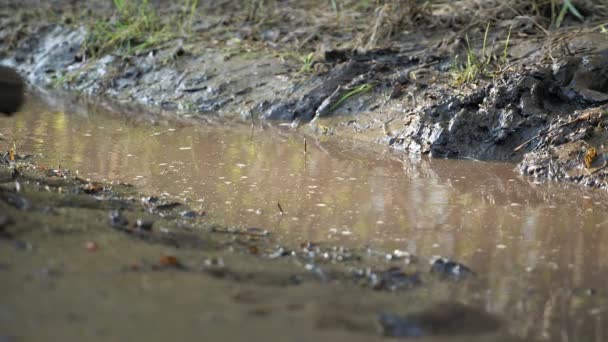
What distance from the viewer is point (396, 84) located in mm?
5758

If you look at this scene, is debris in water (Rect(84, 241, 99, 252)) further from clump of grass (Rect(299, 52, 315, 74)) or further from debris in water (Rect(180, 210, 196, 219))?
clump of grass (Rect(299, 52, 315, 74))

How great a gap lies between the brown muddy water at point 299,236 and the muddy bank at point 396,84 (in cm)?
26

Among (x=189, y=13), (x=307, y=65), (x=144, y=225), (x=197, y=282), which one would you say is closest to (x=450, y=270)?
(x=197, y=282)

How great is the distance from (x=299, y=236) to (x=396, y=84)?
9.00 ft

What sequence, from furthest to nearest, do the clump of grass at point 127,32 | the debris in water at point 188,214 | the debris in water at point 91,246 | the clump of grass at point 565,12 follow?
the clump of grass at point 127,32 → the clump of grass at point 565,12 → the debris in water at point 188,214 → the debris in water at point 91,246

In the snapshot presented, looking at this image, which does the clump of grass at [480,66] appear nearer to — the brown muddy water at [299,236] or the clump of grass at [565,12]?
the clump of grass at [565,12]

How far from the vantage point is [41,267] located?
7.59 feet

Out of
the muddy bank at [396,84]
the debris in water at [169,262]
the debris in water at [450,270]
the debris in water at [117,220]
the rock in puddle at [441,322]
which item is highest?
the muddy bank at [396,84]

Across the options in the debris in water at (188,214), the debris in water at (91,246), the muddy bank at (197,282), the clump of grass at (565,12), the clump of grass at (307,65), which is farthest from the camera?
the clump of grass at (307,65)

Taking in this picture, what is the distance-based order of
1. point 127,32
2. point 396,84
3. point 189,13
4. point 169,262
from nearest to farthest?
point 169,262 → point 396,84 → point 127,32 → point 189,13

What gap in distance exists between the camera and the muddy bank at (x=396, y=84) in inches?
195

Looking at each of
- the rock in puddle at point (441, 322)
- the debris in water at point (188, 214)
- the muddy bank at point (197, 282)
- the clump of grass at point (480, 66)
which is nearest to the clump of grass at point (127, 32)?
the clump of grass at point (480, 66)

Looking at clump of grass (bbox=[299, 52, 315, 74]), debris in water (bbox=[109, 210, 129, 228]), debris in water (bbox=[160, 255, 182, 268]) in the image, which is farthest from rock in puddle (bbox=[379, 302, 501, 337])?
clump of grass (bbox=[299, 52, 315, 74])

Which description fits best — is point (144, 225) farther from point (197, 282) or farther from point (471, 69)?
point (471, 69)
